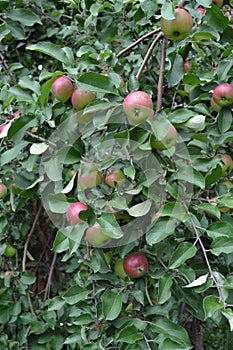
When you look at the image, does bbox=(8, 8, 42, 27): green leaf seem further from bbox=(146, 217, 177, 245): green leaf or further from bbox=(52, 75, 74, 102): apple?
bbox=(146, 217, 177, 245): green leaf

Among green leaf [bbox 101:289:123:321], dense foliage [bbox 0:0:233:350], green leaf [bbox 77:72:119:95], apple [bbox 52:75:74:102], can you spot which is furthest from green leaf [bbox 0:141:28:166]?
green leaf [bbox 101:289:123:321]

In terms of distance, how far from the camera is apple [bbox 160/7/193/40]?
1042 mm

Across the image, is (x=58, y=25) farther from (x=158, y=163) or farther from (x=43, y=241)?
(x=158, y=163)

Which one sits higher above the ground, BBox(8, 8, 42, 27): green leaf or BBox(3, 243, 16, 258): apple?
BBox(8, 8, 42, 27): green leaf

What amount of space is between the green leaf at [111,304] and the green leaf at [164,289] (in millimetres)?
90

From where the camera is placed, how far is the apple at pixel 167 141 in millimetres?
917

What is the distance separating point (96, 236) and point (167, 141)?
9.6 inches

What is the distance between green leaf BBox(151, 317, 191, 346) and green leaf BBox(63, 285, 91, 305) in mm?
163

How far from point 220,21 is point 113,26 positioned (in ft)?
2.08

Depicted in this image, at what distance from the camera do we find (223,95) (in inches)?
47.1

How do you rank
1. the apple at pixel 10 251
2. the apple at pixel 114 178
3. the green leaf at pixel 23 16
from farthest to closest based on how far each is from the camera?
the apple at pixel 10 251, the green leaf at pixel 23 16, the apple at pixel 114 178

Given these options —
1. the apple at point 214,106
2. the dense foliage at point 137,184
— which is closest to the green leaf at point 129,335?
the dense foliage at point 137,184

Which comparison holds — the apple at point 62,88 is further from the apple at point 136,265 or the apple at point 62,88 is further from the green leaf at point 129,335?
the green leaf at point 129,335

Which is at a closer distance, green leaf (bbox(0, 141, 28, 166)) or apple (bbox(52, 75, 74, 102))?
apple (bbox(52, 75, 74, 102))
